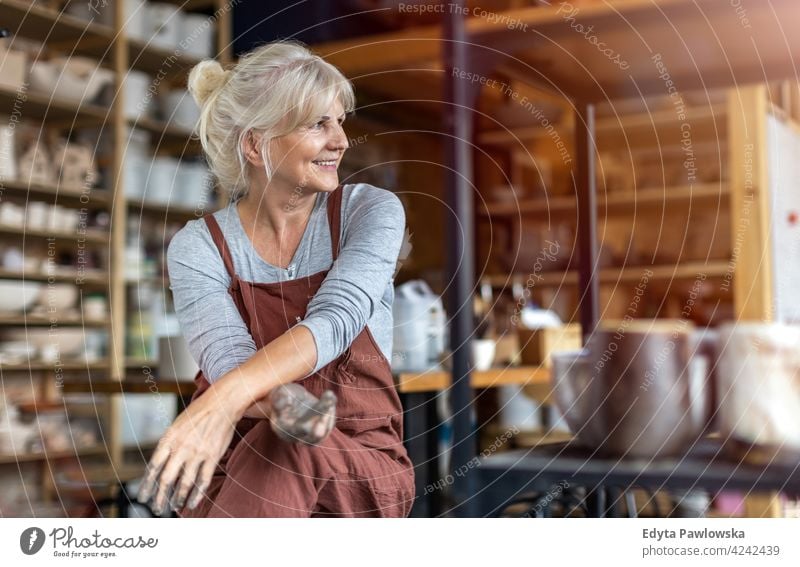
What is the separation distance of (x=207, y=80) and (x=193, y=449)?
358 millimetres

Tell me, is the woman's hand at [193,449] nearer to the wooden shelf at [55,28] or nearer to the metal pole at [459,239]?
the metal pole at [459,239]

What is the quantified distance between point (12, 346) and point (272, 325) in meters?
1.22

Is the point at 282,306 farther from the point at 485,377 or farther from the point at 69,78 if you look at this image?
the point at 69,78

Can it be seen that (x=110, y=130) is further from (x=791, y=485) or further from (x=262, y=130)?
(x=791, y=485)

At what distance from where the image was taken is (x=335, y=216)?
3.09 ft

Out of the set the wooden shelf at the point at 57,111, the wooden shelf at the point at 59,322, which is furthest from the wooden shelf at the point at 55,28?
the wooden shelf at the point at 59,322

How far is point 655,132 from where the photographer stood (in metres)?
1.85

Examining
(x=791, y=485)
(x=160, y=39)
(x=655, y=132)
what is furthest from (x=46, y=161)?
(x=791, y=485)

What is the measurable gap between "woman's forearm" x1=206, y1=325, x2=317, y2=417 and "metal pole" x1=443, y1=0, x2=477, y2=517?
219mm

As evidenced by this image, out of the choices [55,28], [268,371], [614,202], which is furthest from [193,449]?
[55,28]

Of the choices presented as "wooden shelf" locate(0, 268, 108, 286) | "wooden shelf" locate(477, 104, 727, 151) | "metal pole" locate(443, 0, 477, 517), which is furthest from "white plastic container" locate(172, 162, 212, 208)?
"metal pole" locate(443, 0, 477, 517)

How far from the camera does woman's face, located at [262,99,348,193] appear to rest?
0.93 metres

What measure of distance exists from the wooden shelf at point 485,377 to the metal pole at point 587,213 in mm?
85

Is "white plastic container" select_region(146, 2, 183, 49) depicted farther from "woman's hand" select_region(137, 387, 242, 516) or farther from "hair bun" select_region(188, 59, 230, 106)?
"woman's hand" select_region(137, 387, 242, 516)
